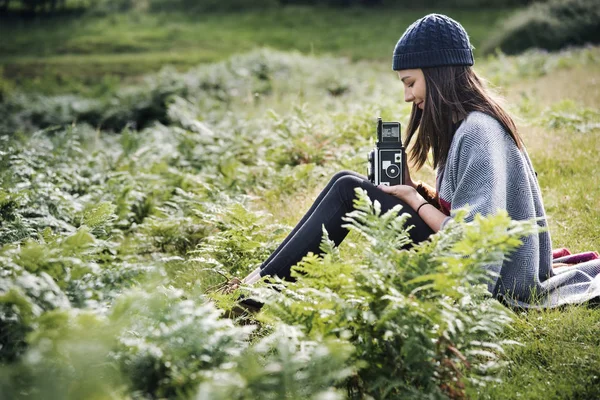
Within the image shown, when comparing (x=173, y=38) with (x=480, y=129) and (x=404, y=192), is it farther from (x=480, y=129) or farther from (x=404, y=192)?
(x=480, y=129)

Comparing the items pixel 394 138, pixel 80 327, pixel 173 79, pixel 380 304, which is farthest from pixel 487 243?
pixel 173 79

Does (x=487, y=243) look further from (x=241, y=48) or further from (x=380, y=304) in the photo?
(x=241, y=48)

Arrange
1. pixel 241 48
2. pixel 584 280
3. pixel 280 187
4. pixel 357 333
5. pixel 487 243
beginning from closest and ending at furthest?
pixel 487 243, pixel 357 333, pixel 584 280, pixel 280 187, pixel 241 48

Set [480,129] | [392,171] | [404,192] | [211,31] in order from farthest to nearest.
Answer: [211,31]
[392,171]
[404,192]
[480,129]

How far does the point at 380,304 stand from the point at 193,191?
3832mm

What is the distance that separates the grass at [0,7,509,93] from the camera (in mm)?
22266

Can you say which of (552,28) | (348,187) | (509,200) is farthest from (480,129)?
(552,28)

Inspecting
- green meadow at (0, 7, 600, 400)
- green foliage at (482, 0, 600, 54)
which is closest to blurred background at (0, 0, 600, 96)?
green foliage at (482, 0, 600, 54)

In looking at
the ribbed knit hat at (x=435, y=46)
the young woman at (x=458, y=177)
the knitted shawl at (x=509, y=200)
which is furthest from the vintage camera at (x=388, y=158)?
the ribbed knit hat at (x=435, y=46)

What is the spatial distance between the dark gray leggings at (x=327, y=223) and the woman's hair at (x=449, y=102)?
1.44 feet

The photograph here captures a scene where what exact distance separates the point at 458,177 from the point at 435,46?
29.7 inches

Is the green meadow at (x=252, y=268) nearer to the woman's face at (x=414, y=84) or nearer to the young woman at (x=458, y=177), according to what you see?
the young woman at (x=458, y=177)

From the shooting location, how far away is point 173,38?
27438mm

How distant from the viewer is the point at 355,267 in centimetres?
269
